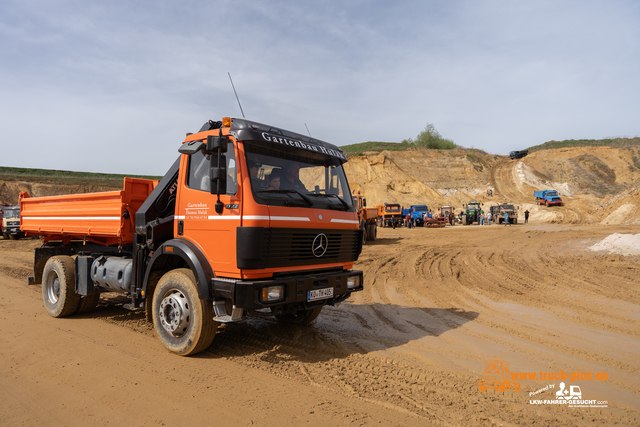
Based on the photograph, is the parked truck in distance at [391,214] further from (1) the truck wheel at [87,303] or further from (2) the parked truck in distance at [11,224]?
(1) the truck wheel at [87,303]

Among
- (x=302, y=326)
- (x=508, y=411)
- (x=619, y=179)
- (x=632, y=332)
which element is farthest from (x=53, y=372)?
(x=619, y=179)

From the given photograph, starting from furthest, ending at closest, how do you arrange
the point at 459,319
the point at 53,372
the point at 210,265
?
the point at 459,319, the point at 210,265, the point at 53,372

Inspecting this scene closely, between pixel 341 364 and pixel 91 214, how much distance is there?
486 centimetres

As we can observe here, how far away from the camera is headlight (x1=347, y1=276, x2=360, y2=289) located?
5.47 m

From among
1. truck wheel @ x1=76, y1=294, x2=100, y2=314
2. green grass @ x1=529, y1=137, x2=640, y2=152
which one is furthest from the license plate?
green grass @ x1=529, y1=137, x2=640, y2=152

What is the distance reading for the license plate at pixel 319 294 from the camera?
4.83 meters

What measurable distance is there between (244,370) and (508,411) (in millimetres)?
2733

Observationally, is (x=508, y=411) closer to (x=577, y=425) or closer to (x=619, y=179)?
(x=577, y=425)

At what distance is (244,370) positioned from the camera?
14.6ft

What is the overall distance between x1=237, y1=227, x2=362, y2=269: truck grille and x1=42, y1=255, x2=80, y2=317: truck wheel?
4.33 metres

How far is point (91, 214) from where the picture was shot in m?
6.53

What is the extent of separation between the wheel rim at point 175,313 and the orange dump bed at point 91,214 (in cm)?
154

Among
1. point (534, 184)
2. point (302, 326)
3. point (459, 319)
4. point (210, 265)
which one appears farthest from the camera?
point (534, 184)

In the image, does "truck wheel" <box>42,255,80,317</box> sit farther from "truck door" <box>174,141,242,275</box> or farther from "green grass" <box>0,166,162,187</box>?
"green grass" <box>0,166,162,187</box>
